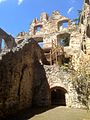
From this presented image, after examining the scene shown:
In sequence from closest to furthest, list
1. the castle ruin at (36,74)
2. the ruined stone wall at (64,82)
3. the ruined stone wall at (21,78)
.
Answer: the ruined stone wall at (21,78) → the castle ruin at (36,74) → the ruined stone wall at (64,82)

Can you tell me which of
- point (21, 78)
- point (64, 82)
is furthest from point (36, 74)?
point (21, 78)

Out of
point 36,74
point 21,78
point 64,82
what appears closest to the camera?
point 21,78

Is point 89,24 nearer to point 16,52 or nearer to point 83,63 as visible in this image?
point 83,63

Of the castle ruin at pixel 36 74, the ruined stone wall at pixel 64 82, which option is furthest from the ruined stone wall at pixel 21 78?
the ruined stone wall at pixel 64 82

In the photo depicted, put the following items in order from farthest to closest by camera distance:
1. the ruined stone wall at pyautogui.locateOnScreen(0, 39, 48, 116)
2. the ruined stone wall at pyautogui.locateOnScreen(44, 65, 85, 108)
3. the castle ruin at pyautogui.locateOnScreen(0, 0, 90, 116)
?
the ruined stone wall at pyautogui.locateOnScreen(44, 65, 85, 108) < the castle ruin at pyautogui.locateOnScreen(0, 0, 90, 116) < the ruined stone wall at pyautogui.locateOnScreen(0, 39, 48, 116)

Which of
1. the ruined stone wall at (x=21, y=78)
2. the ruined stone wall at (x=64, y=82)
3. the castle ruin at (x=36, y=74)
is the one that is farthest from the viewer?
the ruined stone wall at (x=64, y=82)

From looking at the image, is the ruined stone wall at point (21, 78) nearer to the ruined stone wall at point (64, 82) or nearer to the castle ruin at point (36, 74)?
the castle ruin at point (36, 74)

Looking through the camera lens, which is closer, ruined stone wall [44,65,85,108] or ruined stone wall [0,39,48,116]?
ruined stone wall [0,39,48,116]

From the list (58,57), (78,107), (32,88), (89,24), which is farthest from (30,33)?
(78,107)

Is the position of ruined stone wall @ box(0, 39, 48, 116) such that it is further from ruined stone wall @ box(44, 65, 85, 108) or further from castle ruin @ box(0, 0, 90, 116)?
ruined stone wall @ box(44, 65, 85, 108)

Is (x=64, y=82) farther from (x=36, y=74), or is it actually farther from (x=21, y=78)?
(x=21, y=78)

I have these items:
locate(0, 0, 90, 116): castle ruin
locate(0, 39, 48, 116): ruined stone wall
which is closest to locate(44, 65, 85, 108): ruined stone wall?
locate(0, 0, 90, 116): castle ruin

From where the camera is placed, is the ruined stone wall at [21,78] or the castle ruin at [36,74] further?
the castle ruin at [36,74]

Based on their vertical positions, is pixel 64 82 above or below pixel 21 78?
below
